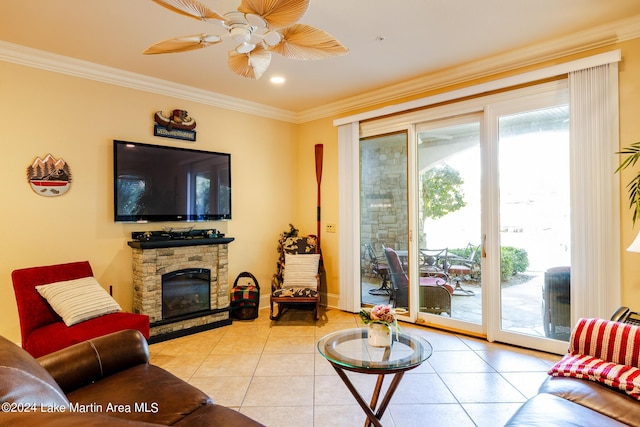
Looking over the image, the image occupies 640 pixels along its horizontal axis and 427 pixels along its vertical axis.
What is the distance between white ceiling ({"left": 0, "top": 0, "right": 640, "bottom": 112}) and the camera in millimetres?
2604

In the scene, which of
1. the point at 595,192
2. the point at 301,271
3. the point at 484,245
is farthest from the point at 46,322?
the point at 595,192

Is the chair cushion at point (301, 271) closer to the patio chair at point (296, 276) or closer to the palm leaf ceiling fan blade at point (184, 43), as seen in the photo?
the patio chair at point (296, 276)

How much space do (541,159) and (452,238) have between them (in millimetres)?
1194

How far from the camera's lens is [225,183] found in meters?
4.59

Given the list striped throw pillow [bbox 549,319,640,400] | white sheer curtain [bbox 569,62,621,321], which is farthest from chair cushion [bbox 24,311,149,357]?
white sheer curtain [bbox 569,62,621,321]

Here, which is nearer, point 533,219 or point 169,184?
point 533,219

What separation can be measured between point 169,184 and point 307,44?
2559 mm

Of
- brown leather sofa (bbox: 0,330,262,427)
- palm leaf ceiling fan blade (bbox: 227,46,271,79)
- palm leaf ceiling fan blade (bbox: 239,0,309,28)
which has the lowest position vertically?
brown leather sofa (bbox: 0,330,262,427)

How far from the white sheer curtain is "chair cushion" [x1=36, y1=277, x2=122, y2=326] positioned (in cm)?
410

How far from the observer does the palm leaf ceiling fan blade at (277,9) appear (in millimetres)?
1782

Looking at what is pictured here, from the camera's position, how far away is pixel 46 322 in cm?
288

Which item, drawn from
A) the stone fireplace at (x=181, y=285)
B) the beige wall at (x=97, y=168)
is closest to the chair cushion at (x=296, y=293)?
the stone fireplace at (x=181, y=285)

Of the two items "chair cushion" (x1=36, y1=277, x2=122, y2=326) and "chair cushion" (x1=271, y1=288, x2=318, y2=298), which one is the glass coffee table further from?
"chair cushion" (x1=36, y1=277, x2=122, y2=326)

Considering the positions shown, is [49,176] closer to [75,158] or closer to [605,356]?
[75,158]
